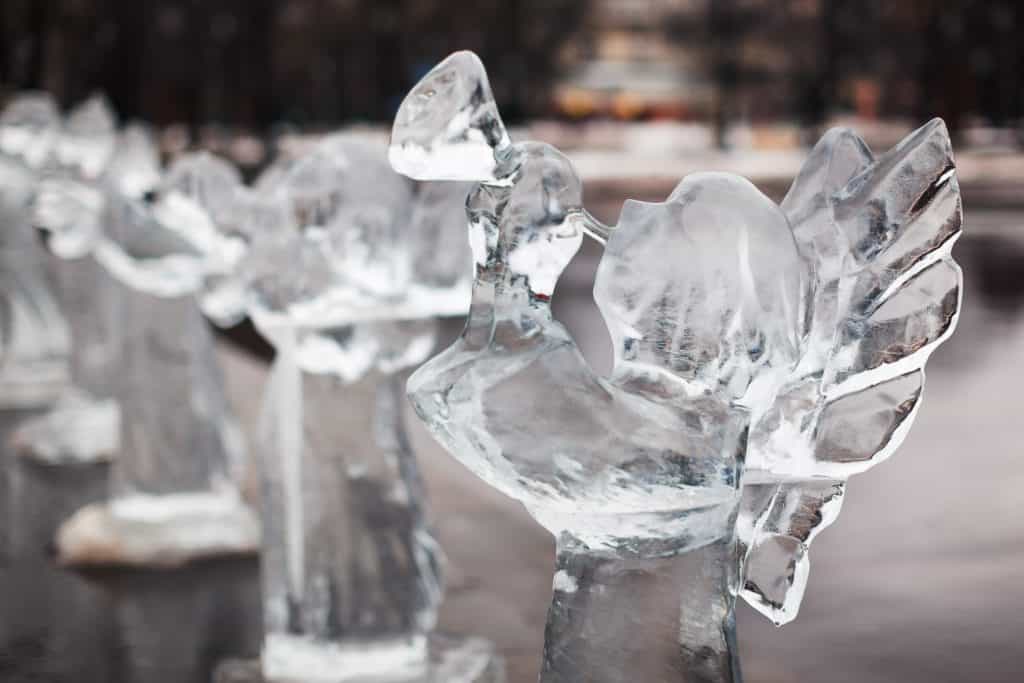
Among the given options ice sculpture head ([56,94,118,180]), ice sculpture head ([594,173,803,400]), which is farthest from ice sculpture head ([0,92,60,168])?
ice sculpture head ([594,173,803,400])

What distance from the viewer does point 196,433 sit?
119 inches

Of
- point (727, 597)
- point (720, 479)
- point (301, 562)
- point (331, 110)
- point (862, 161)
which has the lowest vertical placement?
point (331, 110)

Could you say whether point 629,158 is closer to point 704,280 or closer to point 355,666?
point 355,666

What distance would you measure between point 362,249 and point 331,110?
20.2m

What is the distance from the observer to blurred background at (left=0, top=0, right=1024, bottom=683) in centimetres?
247

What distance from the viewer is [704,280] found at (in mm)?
1113

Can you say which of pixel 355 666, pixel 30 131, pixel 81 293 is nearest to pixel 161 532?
pixel 355 666

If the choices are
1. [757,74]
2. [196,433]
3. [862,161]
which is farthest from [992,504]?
[757,74]

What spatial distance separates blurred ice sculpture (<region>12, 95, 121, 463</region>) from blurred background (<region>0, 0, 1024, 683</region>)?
0.77ft

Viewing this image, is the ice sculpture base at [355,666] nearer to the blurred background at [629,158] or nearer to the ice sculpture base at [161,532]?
the blurred background at [629,158]

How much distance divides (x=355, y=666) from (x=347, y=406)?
0.34 m

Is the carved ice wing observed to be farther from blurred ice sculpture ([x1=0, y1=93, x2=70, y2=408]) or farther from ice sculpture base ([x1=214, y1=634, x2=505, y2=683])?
blurred ice sculpture ([x1=0, y1=93, x2=70, y2=408])

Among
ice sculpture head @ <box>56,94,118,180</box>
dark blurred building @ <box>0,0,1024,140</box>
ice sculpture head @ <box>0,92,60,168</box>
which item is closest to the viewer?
ice sculpture head @ <box>56,94,118,180</box>

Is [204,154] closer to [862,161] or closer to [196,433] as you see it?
[196,433]
